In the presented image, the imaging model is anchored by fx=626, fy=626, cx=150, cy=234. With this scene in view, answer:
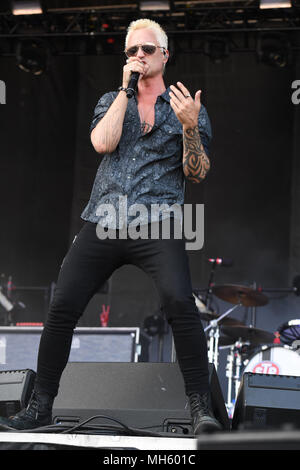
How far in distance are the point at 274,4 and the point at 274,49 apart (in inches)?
37.9

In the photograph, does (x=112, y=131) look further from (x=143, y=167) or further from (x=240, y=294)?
(x=240, y=294)

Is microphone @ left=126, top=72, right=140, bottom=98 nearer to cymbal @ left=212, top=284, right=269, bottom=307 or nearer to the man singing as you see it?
the man singing

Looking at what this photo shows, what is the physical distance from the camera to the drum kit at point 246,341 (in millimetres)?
5605

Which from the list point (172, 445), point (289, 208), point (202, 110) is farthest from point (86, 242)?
point (289, 208)

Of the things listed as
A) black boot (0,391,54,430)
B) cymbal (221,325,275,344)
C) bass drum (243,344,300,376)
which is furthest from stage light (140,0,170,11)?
black boot (0,391,54,430)

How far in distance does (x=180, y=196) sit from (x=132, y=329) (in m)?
2.87

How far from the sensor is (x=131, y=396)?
9.05 ft

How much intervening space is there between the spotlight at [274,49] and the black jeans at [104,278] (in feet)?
19.7

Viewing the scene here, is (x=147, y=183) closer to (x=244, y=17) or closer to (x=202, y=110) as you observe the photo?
(x=202, y=110)

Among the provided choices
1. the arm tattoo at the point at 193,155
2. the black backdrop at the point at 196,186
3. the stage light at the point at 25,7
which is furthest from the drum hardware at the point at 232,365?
the stage light at the point at 25,7

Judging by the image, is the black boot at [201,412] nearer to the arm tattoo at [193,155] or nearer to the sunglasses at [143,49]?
the arm tattoo at [193,155]
